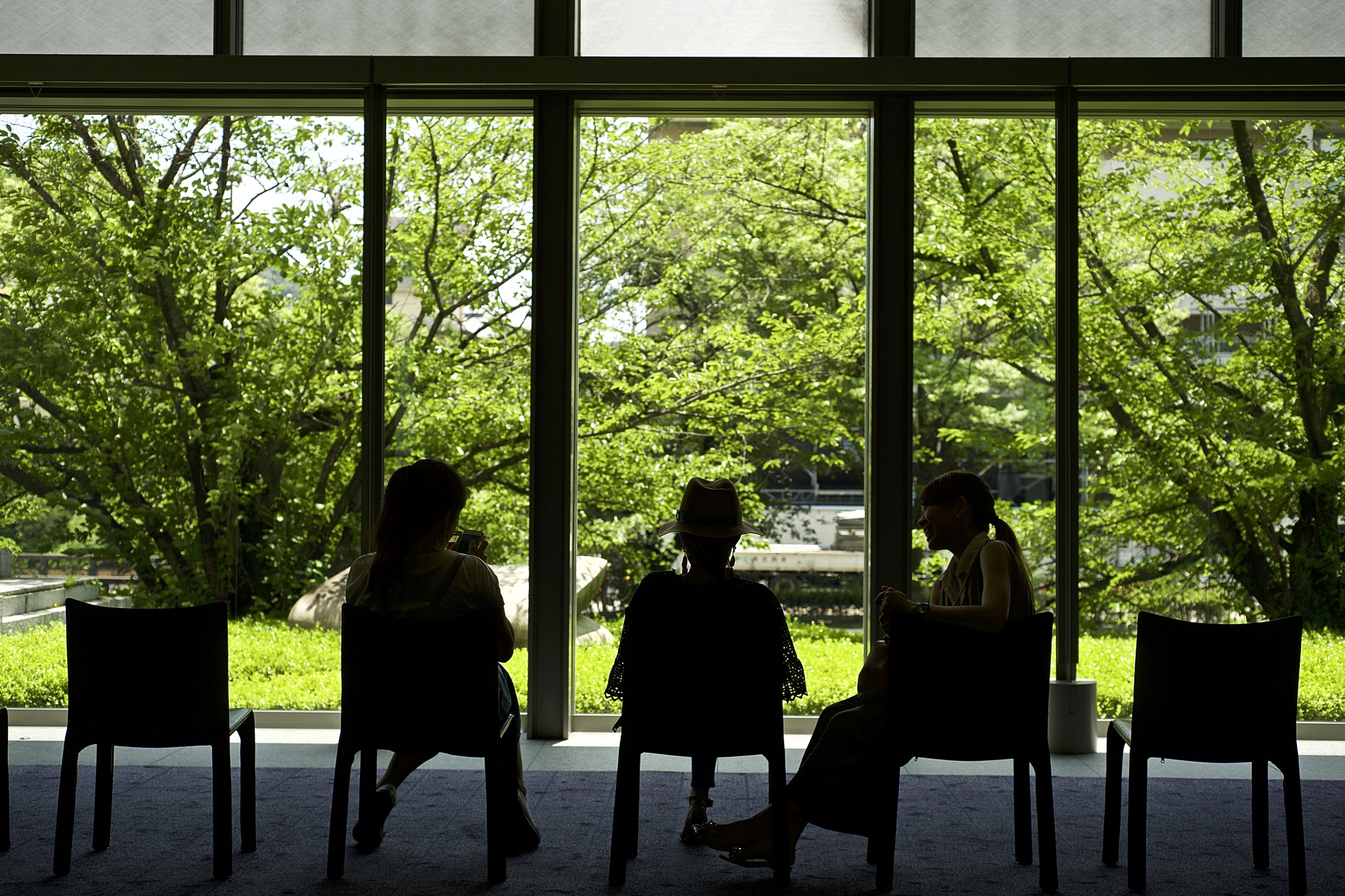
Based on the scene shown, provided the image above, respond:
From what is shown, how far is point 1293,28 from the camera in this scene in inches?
187

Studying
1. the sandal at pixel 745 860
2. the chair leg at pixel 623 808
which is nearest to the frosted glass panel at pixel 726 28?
the chair leg at pixel 623 808

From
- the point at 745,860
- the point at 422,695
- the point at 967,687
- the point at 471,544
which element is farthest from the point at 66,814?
the point at 967,687

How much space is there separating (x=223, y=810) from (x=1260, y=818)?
124 inches

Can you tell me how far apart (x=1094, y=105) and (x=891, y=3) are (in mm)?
1081

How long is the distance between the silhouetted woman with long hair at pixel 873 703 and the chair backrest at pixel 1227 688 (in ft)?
1.40

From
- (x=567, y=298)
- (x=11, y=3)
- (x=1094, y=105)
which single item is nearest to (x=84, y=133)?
(x=11, y=3)

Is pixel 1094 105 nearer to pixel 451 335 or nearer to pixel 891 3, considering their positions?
pixel 891 3

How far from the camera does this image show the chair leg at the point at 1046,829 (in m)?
2.94

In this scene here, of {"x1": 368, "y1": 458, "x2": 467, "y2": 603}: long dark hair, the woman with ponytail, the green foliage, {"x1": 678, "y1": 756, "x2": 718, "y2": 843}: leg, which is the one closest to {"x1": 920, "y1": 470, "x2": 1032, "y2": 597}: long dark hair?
the woman with ponytail

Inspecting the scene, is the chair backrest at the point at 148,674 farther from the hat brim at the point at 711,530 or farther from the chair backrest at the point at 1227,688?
the chair backrest at the point at 1227,688

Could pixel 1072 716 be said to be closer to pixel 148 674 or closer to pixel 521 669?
pixel 521 669

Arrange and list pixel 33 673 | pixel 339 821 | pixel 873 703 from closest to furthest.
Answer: pixel 339 821 → pixel 873 703 → pixel 33 673

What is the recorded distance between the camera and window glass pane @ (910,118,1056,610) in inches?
189

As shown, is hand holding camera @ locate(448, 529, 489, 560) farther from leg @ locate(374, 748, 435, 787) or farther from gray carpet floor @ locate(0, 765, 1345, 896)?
gray carpet floor @ locate(0, 765, 1345, 896)
